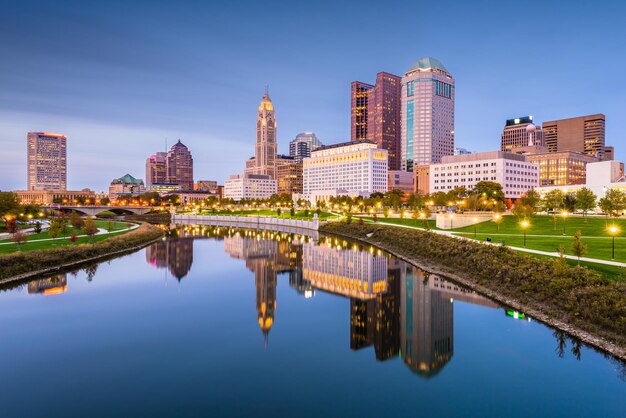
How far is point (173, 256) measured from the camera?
5494 cm

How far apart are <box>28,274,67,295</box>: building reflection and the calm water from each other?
6.5 inches

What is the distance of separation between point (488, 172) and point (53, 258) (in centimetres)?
15403

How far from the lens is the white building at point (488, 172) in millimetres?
153375

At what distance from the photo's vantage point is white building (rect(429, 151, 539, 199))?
153m

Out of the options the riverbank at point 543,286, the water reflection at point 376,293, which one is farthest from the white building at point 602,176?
the riverbank at point 543,286

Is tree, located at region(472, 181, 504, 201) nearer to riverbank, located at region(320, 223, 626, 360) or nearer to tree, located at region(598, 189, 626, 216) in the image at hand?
tree, located at region(598, 189, 626, 216)

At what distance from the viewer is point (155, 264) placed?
4753cm

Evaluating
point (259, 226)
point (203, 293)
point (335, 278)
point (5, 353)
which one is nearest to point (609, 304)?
point (335, 278)

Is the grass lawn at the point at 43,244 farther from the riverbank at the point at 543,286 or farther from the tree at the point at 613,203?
the tree at the point at 613,203

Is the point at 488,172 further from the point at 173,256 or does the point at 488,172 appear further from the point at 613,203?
the point at 173,256

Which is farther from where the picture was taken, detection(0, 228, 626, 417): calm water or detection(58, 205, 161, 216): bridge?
detection(58, 205, 161, 216): bridge

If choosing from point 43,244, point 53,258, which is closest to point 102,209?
point 43,244

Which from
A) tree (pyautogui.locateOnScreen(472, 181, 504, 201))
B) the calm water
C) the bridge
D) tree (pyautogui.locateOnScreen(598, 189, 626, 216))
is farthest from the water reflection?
the bridge

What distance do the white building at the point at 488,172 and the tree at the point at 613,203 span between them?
8268 cm
